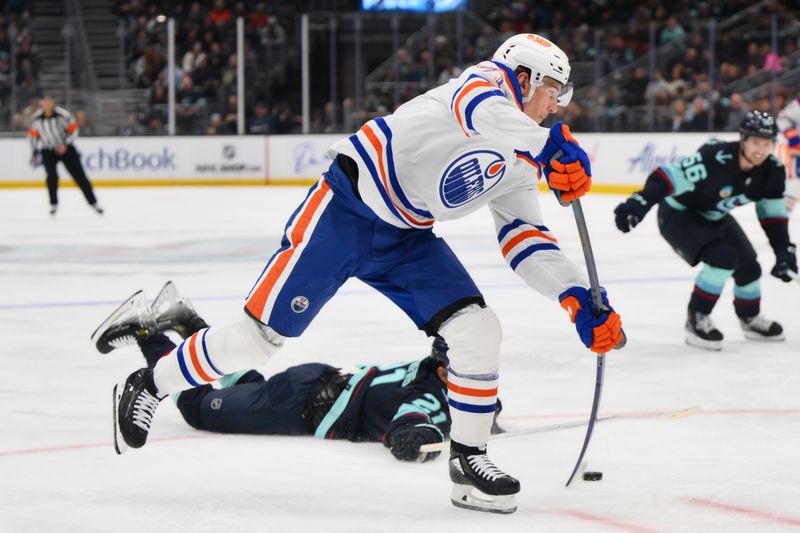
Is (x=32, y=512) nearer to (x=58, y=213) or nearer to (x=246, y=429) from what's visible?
(x=246, y=429)

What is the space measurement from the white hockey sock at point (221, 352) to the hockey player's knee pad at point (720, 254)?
255cm

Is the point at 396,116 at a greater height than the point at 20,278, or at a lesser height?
greater

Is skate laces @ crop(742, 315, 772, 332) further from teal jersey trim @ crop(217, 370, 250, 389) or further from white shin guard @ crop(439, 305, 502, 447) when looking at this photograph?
Answer: white shin guard @ crop(439, 305, 502, 447)

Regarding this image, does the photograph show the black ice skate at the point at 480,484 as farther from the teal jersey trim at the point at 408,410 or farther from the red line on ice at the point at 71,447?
the red line on ice at the point at 71,447

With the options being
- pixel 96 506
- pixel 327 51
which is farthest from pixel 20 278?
pixel 327 51

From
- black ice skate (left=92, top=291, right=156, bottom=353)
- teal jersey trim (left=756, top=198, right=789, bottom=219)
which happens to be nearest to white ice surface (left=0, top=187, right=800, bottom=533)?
black ice skate (left=92, top=291, right=156, bottom=353)

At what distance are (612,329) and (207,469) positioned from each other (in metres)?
1.06

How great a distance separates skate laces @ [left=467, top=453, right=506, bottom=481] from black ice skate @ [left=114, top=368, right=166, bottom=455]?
81cm

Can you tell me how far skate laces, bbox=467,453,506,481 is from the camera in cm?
254

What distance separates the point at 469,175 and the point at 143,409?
99cm

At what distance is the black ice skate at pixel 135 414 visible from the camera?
112 inches

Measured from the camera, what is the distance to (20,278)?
6590 millimetres

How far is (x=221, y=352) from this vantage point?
270cm

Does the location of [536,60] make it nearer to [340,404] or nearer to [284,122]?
[340,404]
